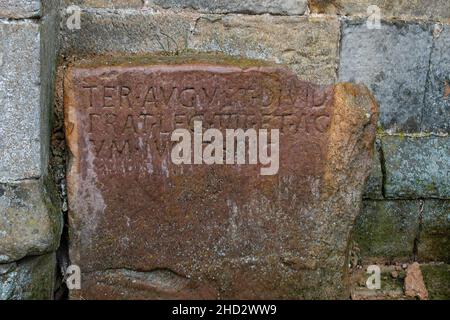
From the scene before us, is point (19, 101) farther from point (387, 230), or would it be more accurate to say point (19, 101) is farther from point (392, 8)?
point (387, 230)

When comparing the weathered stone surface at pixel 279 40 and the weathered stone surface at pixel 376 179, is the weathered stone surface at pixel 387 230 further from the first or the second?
the weathered stone surface at pixel 279 40

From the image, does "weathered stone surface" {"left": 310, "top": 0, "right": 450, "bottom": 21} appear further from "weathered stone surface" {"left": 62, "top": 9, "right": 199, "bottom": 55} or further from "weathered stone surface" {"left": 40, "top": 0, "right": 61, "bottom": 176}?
"weathered stone surface" {"left": 40, "top": 0, "right": 61, "bottom": 176}

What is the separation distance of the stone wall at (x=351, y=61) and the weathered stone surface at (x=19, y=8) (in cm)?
15

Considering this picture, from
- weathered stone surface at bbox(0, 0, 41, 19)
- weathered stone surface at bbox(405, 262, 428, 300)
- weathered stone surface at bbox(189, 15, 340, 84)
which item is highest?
weathered stone surface at bbox(0, 0, 41, 19)

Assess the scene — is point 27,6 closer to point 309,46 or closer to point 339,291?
point 309,46

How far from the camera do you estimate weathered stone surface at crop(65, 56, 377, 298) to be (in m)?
3.03

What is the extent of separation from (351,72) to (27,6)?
1.63 meters

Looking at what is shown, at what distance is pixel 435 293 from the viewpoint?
135 inches

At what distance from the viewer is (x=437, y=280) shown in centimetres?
354

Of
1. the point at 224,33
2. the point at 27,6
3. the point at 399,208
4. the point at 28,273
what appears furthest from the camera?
the point at 399,208

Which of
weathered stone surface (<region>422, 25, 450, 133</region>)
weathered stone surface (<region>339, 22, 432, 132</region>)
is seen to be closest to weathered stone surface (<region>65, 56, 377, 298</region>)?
weathered stone surface (<region>339, 22, 432, 132</region>)

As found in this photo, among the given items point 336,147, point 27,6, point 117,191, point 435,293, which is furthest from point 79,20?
point 435,293

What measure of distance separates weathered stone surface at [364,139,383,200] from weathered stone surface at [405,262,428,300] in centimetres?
41

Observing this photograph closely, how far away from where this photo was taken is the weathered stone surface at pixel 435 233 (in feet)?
12.2
